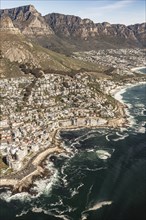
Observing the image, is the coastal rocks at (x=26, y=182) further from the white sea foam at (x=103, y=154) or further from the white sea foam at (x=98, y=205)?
the white sea foam at (x=103, y=154)

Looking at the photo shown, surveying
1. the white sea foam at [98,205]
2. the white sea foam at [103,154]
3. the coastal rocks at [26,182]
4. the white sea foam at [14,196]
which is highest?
the white sea foam at [103,154]

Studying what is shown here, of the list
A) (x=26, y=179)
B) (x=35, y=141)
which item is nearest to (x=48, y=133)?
(x=35, y=141)

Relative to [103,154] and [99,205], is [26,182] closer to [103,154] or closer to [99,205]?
[99,205]

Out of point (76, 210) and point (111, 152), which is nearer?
point (76, 210)

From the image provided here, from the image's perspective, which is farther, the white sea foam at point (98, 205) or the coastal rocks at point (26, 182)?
the coastal rocks at point (26, 182)

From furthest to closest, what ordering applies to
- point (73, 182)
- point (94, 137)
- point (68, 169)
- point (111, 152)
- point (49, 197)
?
point (94, 137) < point (111, 152) < point (68, 169) < point (73, 182) < point (49, 197)

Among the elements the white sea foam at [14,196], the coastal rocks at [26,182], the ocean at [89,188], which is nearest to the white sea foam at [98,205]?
the ocean at [89,188]

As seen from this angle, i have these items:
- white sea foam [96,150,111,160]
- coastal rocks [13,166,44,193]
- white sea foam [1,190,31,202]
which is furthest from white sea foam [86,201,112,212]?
white sea foam [96,150,111,160]

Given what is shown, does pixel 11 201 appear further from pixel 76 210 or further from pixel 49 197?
pixel 76 210

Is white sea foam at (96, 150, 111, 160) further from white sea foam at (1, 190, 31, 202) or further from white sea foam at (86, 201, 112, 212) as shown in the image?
white sea foam at (1, 190, 31, 202)
